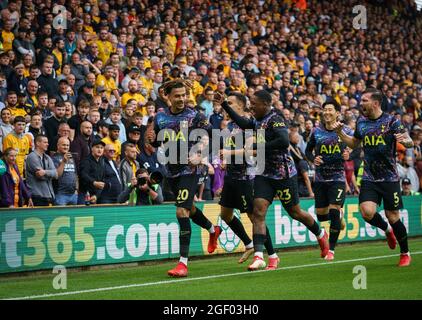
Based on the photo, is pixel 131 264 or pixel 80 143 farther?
pixel 80 143

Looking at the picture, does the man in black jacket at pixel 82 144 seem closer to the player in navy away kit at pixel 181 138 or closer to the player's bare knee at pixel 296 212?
the player in navy away kit at pixel 181 138

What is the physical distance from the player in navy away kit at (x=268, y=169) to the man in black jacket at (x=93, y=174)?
4.07m

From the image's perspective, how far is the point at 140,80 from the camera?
19375 mm

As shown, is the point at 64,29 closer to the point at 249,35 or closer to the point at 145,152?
the point at 145,152

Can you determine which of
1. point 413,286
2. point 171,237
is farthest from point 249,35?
point 413,286

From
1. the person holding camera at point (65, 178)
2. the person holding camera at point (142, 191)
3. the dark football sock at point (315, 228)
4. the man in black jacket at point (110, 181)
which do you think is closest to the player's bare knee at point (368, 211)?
the dark football sock at point (315, 228)

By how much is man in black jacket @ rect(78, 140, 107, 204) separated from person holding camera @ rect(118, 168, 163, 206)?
0.47 m

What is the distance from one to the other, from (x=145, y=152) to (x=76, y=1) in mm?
5594

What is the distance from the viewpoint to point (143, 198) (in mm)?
15133

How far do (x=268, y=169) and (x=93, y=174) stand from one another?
433 centimetres

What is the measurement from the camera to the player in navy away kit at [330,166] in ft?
48.1

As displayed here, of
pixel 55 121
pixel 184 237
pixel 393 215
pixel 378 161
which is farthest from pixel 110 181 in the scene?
pixel 393 215

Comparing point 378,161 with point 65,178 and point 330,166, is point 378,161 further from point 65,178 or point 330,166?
point 65,178

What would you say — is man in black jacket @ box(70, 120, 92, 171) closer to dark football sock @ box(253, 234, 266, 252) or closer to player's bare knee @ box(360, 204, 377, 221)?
dark football sock @ box(253, 234, 266, 252)
